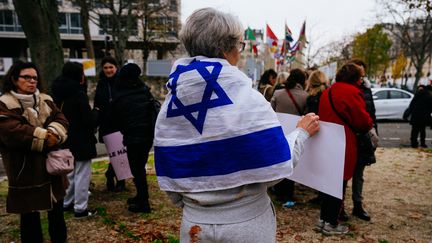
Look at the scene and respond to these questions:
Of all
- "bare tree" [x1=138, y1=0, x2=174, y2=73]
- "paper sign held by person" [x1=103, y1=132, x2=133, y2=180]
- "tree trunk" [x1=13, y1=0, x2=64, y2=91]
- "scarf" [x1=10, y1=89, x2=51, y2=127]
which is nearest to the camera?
"scarf" [x1=10, y1=89, x2=51, y2=127]

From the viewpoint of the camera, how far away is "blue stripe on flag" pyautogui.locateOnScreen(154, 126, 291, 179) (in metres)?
1.51

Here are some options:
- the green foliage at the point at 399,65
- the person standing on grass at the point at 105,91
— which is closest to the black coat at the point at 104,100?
the person standing on grass at the point at 105,91

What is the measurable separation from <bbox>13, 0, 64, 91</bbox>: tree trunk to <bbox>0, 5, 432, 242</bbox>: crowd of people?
1.45 m

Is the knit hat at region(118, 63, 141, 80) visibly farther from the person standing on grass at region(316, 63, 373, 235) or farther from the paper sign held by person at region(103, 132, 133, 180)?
the person standing on grass at region(316, 63, 373, 235)

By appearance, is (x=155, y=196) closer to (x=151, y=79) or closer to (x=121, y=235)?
(x=121, y=235)

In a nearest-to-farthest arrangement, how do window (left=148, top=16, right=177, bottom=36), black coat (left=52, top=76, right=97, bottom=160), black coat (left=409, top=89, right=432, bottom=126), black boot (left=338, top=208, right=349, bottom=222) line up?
1. black coat (left=52, top=76, right=97, bottom=160)
2. black boot (left=338, top=208, right=349, bottom=222)
3. black coat (left=409, top=89, right=432, bottom=126)
4. window (left=148, top=16, right=177, bottom=36)

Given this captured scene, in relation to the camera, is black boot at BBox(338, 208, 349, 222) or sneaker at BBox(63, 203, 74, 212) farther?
sneaker at BBox(63, 203, 74, 212)

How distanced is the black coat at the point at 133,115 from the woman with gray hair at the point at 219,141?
2599 millimetres

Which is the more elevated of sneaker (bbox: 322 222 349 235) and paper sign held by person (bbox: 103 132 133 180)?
paper sign held by person (bbox: 103 132 133 180)

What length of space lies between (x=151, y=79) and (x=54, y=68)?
22069 mm

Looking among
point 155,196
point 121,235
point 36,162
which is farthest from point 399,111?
point 36,162

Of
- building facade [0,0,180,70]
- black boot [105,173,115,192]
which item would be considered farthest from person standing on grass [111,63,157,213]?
building facade [0,0,180,70]

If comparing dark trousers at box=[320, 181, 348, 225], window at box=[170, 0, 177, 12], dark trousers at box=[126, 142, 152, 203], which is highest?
window at box=[170, 0, 177, 12]

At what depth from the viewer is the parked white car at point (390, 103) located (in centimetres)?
1529
